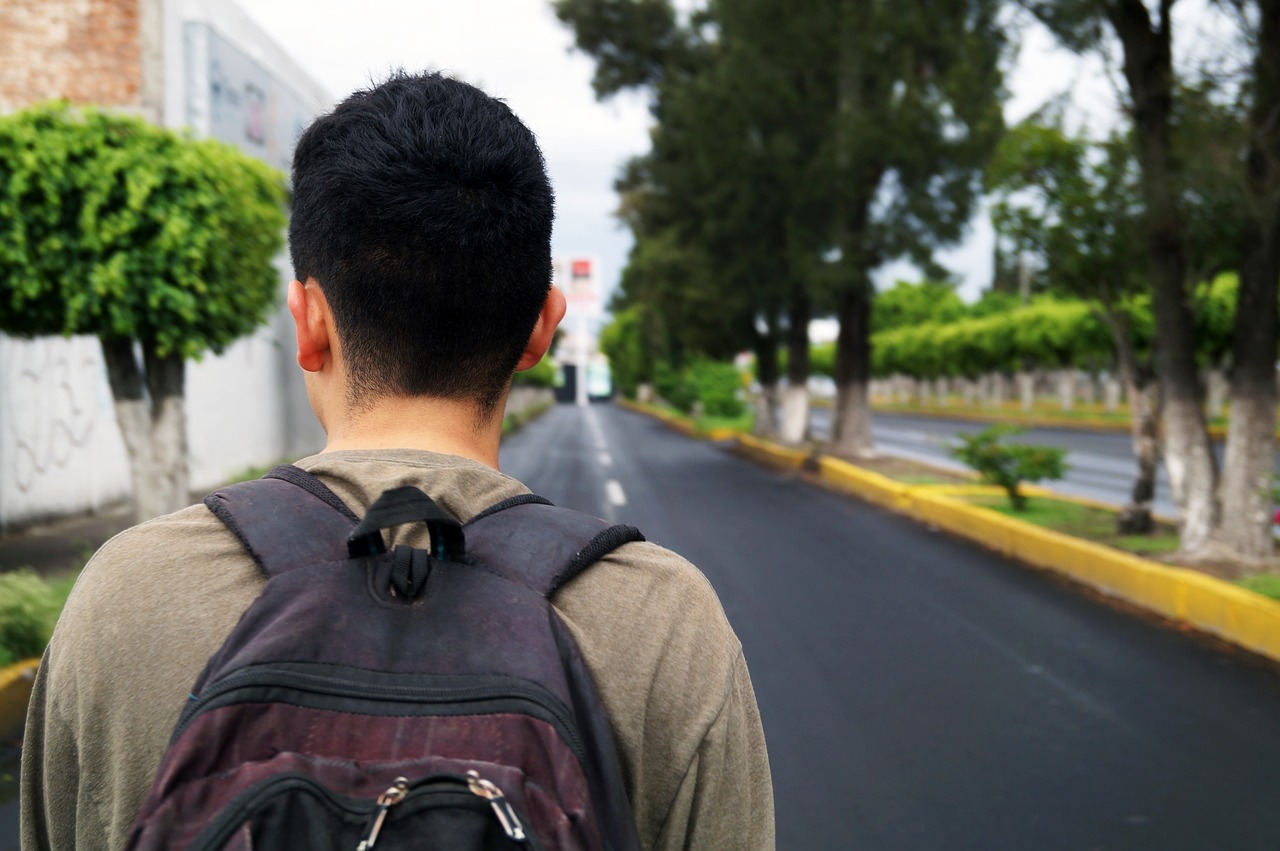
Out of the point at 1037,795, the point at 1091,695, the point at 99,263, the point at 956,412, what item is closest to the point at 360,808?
the point at 1037,795

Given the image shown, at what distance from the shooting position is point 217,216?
7578mm

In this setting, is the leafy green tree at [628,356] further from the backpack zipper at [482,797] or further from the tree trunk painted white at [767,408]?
the backpack zipper at [482,797]

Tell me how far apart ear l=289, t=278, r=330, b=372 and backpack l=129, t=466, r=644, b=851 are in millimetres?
226

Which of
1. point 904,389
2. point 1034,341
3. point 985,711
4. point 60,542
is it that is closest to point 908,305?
point 904,389

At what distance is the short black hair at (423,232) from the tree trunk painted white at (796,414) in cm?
2436

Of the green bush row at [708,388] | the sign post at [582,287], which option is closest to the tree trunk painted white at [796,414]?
the green bush row at [708,388]

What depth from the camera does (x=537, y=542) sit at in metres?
1.05

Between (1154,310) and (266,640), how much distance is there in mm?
9735

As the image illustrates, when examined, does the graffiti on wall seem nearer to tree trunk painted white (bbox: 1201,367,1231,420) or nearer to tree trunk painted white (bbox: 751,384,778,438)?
tree trunk painted white (bbox: 751,384,778,438)

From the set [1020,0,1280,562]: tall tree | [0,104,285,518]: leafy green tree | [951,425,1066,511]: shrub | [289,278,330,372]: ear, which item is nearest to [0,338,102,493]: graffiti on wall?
[0,104,285,518]: leafy green tree

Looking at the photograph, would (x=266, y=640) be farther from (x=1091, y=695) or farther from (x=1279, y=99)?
(x=1279, y=99)

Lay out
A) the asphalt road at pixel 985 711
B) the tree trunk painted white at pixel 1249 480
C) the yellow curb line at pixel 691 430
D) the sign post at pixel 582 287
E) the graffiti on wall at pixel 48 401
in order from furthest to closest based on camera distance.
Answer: the sign post at pixel 582 287 → the yellow curb line at pixel 691 430 → the graffiti on wall at pixel 48 401 → the tree trunk painted white at pixel 1249 480 → the asphalt road at pixel 985 711

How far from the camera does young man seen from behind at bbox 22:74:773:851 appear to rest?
3.38ft

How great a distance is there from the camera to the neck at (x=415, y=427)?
1181mm
